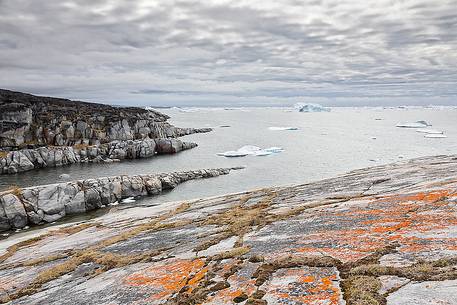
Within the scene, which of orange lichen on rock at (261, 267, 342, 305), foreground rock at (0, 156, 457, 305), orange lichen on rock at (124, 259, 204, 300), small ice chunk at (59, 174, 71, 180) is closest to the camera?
orange lichen on rock at (261, 267, 342, 305)

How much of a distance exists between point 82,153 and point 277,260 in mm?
115266

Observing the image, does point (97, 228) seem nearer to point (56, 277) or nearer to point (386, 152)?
point (56, 277)

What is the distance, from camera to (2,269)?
22.2 metres

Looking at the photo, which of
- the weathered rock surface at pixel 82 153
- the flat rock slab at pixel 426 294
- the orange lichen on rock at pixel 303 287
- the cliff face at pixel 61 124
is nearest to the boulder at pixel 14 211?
the orange lichen on rock at pixel 303 287

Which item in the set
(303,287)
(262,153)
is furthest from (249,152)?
(303,287)

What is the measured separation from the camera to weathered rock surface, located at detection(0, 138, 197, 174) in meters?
97.9

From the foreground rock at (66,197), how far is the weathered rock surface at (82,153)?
153 feet

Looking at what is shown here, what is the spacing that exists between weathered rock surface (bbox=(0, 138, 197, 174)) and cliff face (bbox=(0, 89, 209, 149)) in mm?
9678

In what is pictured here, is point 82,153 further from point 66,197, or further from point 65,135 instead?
point 66,197

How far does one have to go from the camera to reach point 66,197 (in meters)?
56.8

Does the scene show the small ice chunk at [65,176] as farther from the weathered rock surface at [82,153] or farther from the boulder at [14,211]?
the boulder at [14,211]

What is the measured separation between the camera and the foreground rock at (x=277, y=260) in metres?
9.99

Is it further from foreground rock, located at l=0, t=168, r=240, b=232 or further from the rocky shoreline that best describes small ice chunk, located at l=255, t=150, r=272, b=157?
foreground rock, located at l=0, t=168, r=240, b=232

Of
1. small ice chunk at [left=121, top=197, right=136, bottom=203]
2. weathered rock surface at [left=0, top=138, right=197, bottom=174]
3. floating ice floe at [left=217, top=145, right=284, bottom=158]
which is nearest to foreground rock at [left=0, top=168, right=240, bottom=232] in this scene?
small ice chunk at [left=121, top=197, right=136, bottom=203]
